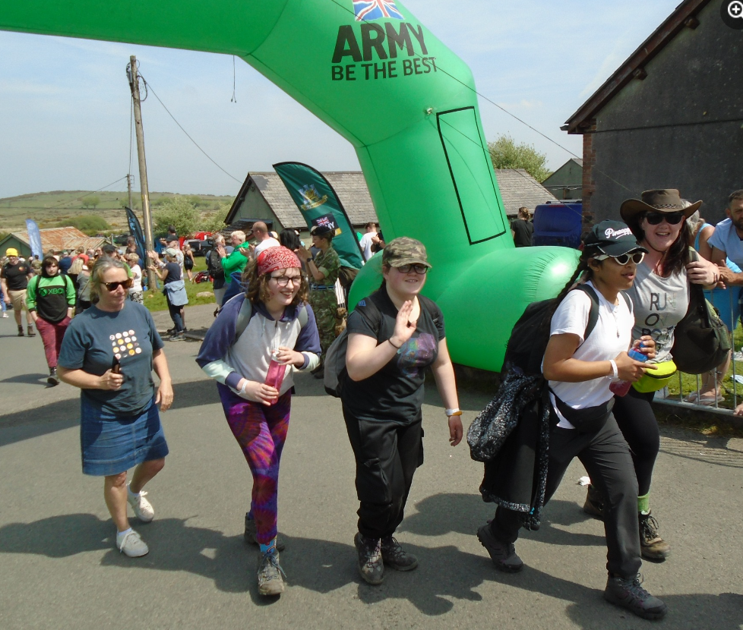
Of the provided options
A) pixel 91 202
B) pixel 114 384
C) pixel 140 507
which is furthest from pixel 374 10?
pixel 91 202

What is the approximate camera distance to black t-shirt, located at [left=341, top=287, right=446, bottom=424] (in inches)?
118

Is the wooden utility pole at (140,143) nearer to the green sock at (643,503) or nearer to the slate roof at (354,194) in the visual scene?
the slate roof at (354,194)

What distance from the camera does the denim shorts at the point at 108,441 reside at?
3.54m

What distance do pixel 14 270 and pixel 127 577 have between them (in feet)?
38.7

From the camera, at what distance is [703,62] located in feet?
39.7

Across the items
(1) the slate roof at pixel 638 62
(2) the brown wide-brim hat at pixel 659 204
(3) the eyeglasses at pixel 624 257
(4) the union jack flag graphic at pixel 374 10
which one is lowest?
(3) the eyeglasses at pixel 624 257

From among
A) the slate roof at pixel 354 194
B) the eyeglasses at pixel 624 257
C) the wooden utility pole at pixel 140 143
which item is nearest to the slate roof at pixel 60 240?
the slate roof at pixel 354 194

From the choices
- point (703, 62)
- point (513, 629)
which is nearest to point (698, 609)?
point (513, 629)

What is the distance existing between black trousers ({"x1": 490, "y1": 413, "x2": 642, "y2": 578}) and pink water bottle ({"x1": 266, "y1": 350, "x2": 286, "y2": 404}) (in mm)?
1363

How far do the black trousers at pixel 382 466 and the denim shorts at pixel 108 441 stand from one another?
1.36 metres

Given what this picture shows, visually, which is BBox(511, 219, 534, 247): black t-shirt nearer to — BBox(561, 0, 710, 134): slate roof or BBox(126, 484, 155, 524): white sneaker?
BBox(561, 0, 710, 134): slate roof

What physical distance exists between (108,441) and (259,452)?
95 centimetres

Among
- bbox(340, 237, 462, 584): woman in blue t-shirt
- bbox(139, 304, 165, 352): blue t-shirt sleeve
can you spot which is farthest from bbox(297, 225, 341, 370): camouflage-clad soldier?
bbox(340, 237, 462, 584): woman in blue t-shirt

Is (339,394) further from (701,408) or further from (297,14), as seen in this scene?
(297,14)
